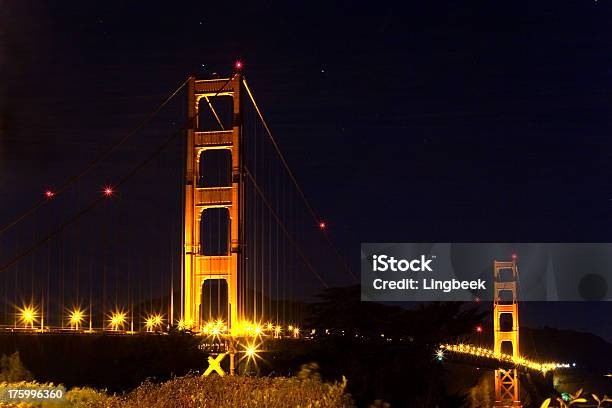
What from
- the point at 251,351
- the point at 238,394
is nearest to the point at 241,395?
the point at 238,394

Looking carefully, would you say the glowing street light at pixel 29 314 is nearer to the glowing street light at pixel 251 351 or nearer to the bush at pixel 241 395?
the glowing street light at pixel 251 351

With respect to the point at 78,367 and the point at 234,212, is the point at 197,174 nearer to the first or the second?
the point at 234,212

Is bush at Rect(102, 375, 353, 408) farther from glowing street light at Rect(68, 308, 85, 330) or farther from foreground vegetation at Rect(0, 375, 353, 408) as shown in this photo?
glowing street light at Rect(68, 308, 85, 330)

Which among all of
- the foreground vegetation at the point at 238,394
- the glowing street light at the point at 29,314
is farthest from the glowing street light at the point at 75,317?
the foreground vegetation at the point at 238,394

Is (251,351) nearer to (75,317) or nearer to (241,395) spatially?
(75,317)

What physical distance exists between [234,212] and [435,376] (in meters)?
8.47

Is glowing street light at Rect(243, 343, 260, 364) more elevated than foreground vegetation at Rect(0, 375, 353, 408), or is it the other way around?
glowing street light at Rect(243, 343, 260, 364)

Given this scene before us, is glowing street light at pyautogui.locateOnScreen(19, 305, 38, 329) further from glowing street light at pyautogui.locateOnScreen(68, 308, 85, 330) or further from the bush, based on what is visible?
the bush

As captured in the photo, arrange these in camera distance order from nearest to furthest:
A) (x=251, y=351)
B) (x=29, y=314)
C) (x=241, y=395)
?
1. (x=241, y=395)
2. (x=251, y=351)
3. (x=29, y=314)

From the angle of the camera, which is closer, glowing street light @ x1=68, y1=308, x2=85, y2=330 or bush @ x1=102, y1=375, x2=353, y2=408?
bush @ x1=102, y1=375, x2=353, y2=408

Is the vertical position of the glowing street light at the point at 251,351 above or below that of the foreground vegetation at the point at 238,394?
above

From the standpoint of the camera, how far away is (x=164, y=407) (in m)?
9.30

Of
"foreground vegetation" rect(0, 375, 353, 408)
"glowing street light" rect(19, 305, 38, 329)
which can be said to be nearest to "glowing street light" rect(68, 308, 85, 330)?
"glowing street light" rect(19, 305, 38, 329)

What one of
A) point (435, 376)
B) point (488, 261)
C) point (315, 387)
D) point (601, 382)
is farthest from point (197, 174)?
point (601, 382)
